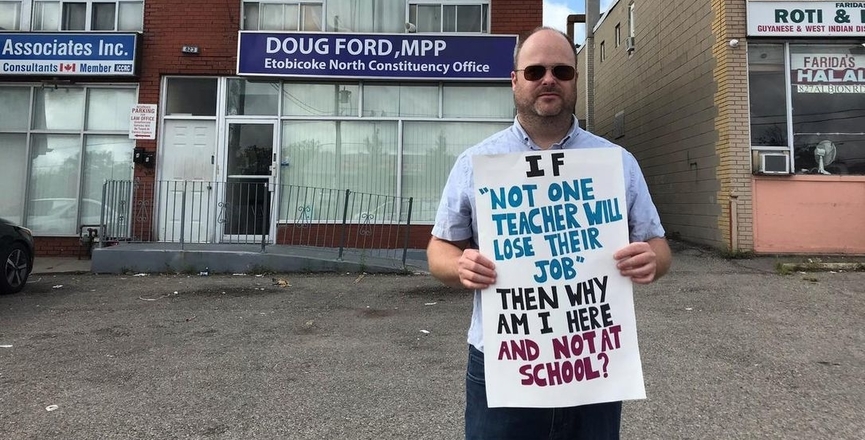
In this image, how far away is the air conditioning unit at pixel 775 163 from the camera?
10.2 meters

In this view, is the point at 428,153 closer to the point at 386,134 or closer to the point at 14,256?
the point at 386,134

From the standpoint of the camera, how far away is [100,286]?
8.13 m

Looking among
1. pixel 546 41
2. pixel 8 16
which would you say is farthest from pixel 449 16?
pixel 546 41

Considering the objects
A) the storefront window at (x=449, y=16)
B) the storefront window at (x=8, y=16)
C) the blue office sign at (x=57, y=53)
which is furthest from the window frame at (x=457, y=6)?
the storefront window at (x=8, y=16)

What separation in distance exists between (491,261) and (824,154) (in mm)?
11108

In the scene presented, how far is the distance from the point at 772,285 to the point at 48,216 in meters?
12.5

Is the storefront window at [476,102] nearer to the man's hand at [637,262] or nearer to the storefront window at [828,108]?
the storefront window at [828,108]

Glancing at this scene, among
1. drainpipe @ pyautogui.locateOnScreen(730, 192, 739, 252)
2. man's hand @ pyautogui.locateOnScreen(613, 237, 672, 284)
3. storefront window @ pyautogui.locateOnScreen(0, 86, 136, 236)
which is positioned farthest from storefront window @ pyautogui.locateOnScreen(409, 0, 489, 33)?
man's hand @ pyautogui.locateOnScreen(613, 237, 672, 284)

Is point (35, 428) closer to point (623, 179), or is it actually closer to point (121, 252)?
point (623, 179)

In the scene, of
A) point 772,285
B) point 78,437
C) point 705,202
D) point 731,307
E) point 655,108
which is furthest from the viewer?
point 655,108

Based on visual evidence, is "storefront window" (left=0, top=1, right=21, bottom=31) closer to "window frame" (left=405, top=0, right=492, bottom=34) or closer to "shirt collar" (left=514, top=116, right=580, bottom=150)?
"window frame" (left=405, top=0, right=492, bottom=34)

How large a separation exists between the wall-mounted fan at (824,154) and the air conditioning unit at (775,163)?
64cm

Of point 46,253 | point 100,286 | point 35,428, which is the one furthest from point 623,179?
point 46,253

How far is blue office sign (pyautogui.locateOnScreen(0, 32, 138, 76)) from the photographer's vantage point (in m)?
10.8
